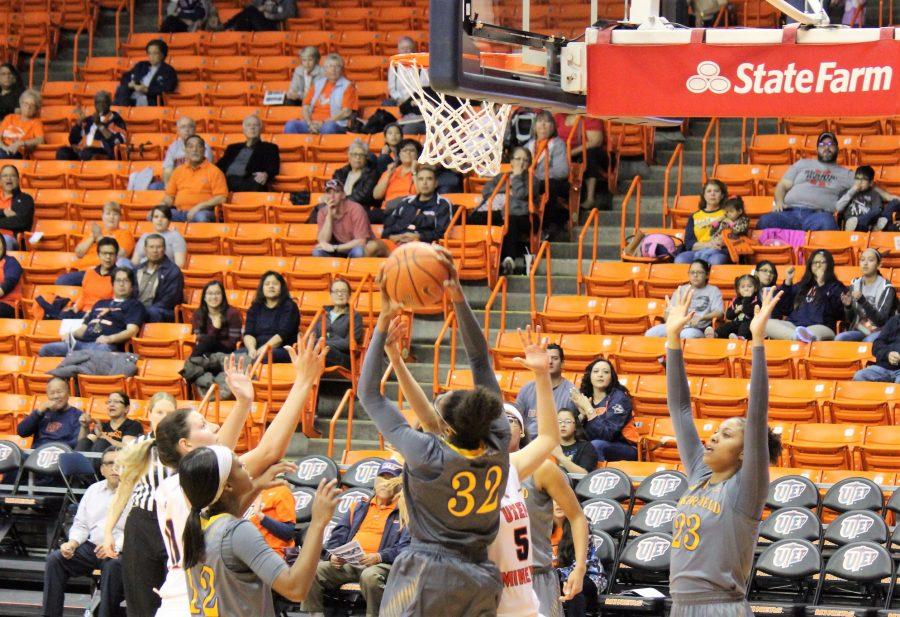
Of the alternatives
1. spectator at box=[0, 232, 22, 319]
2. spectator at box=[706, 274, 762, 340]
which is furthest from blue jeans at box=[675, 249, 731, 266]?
spectator at box=[0, 232, 22, 319]

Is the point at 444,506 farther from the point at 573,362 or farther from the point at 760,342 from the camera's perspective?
the point at 573,362

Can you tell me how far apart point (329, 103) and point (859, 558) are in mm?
8748

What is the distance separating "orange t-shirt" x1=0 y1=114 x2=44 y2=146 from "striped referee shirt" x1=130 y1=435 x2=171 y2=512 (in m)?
10.2

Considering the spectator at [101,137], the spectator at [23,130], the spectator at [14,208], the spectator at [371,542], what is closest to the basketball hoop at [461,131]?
the spectator at [371,542]

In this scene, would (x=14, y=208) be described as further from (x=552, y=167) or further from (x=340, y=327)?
(x=552, y=167)

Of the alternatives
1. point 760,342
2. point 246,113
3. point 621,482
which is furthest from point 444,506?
point 246,113

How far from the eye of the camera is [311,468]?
33.8ft

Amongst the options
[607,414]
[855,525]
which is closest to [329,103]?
[607,414]

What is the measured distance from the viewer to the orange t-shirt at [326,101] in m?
15.5

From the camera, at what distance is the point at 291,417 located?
5133 mm

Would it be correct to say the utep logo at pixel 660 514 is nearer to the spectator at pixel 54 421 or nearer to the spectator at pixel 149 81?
the spectator at pixel 54 421

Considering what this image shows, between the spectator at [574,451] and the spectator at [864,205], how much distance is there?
3.64 metres

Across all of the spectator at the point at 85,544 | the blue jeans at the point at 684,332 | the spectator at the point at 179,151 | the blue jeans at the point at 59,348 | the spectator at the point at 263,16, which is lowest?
the spectator at the point at 85,544

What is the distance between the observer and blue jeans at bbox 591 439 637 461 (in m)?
10.4
